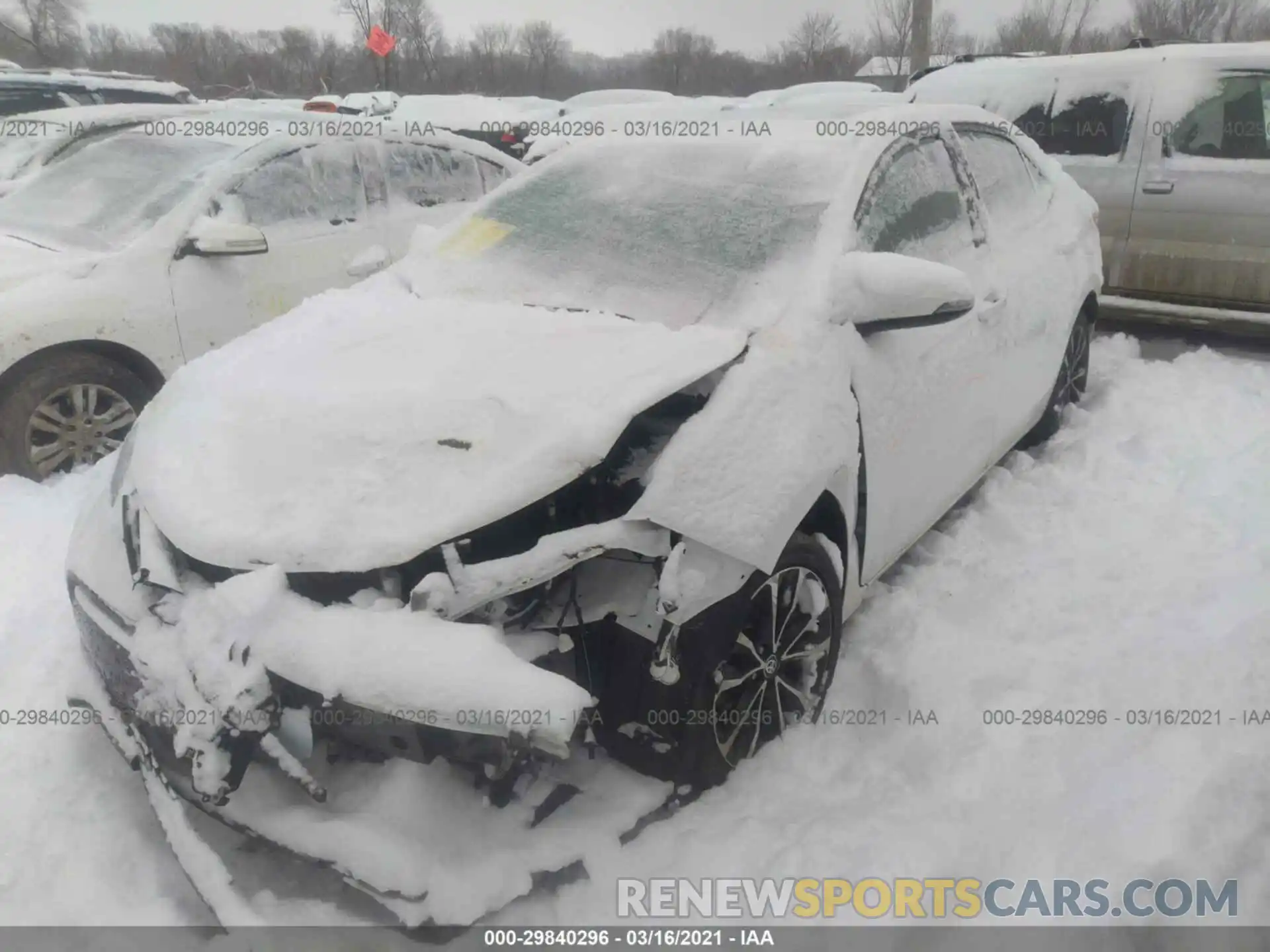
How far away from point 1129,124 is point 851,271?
175 inches

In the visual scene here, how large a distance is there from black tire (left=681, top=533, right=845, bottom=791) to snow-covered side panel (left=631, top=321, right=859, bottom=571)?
0.14m

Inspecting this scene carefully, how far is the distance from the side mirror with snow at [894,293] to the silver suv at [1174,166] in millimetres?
3810

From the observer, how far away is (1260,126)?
5281 millimetres

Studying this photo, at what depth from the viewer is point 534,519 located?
1993mm

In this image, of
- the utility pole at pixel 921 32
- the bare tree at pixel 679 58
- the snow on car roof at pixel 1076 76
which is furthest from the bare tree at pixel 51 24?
the snow on car roof at pixel 1076 76

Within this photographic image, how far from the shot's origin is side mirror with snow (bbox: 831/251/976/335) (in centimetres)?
236

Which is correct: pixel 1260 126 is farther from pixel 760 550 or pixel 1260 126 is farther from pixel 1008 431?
pixel 760 550

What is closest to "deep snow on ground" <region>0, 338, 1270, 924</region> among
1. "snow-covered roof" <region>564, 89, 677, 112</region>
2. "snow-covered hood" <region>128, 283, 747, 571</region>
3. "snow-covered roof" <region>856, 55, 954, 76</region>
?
"snow-covered hood" <region>128, 283, 747, 571</region>

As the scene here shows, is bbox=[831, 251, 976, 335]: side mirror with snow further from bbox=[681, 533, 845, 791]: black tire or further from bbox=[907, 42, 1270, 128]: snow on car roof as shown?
bbox=[907, 42, 1270, 128]: snow on car roof

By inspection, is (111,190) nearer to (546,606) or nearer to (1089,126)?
(546,606)

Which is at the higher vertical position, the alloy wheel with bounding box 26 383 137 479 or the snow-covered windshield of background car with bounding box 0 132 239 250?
the snow-covered windshield of background car with bounding box 0 132 239 250

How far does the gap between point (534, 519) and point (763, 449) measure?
55cm

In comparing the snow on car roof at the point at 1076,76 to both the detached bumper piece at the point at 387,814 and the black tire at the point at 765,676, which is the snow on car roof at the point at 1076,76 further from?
the detached bumper piece at the point at 387,814

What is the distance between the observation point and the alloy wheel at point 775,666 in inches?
82.8
